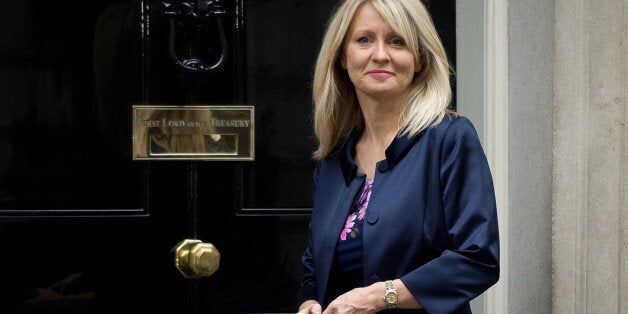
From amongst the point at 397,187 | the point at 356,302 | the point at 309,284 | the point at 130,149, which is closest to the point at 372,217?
the point at 397,187

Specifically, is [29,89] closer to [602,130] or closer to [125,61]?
[125,61]

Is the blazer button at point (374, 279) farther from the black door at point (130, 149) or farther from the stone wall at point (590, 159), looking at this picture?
the black door at point (130, 149)

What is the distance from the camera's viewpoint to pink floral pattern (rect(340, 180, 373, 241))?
190 centimetres

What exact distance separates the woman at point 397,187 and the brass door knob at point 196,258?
75 cm

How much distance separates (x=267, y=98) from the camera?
2832 mm

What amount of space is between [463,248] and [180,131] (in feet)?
4.27

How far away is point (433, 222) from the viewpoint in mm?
1794

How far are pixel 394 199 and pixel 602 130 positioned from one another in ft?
2.93

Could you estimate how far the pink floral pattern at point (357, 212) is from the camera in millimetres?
1901

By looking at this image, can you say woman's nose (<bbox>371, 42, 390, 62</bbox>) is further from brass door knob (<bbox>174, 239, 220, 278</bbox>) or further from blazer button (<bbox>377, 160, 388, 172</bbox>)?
brass door knob (<bbox>174, 239, 220, 278</bbox>)

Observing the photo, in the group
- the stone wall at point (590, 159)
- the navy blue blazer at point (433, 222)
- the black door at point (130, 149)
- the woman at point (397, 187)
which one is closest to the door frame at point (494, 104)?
the stone wall at point (590, 159)

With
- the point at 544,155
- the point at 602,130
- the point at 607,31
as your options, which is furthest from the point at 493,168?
the point at 607,31

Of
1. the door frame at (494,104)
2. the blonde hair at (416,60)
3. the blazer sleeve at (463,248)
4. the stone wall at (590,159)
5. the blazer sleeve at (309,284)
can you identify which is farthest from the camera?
the door frame at (494,104)

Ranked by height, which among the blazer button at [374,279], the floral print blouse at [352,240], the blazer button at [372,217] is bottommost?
the blazer button at [374,279]
